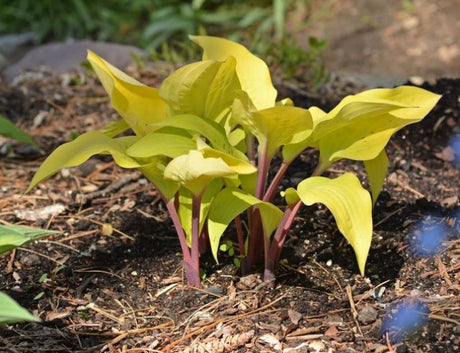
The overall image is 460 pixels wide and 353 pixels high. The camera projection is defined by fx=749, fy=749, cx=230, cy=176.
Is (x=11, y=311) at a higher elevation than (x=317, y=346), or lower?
higher

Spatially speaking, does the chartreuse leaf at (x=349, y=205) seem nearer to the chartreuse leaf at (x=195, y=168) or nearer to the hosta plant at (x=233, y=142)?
the hosta plant at (x=233, y=142)

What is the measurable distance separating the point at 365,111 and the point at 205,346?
Answer: 0.76 metres

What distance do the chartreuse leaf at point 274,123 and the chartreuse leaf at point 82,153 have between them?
323 millimetres

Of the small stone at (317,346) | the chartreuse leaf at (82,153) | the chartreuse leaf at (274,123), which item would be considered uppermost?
the chartreuse leaf at (274,123)

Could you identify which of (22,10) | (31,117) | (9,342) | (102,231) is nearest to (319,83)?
(31,117)

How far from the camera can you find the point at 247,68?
7.34 ft

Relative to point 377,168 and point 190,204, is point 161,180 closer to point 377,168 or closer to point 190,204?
point 190,204

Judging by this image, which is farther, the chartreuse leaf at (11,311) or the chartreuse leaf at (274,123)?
the chartreuse leaf at (274,123)

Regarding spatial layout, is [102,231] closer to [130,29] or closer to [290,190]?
[290,190]

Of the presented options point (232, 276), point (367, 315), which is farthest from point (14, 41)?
point (367, 315)

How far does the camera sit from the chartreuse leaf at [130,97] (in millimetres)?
2113

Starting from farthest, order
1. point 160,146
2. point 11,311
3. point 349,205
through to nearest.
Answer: point 160,146 → point 349,205 → point 11,311

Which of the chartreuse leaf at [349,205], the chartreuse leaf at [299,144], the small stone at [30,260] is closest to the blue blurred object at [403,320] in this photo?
the chartreuse leaf at [349,205]

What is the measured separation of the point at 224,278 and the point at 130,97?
0.63 metres
